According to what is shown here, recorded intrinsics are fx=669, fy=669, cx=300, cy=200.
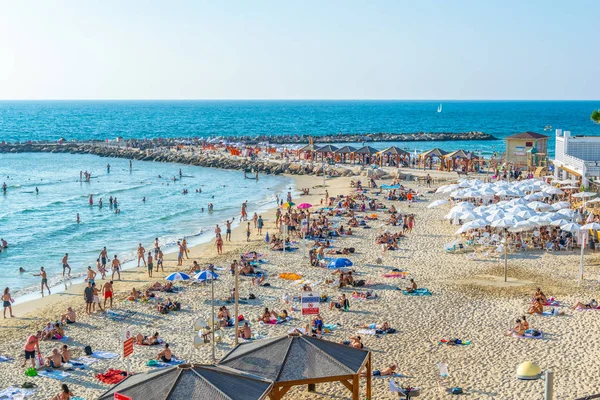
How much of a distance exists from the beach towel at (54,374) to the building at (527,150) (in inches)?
1392

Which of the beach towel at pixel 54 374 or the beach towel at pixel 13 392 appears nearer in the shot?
the beach towel at pixel 13 392

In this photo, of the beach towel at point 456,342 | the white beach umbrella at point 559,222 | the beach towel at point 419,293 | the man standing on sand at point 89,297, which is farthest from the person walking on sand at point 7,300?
the white beach umbrella at point 559,222

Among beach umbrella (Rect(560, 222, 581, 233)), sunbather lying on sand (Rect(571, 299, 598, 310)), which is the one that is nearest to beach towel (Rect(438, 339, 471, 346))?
sunbather lying on sand (Rect(571, 299, 598, 310))

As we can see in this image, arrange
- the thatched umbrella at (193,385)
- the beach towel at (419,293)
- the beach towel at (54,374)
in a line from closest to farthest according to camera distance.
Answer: the thatched umbrella at (193,385) → the beach towel at (54,374) → the beach towel at (419,293)

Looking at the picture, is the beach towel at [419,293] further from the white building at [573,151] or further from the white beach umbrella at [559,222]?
the white building at [573,151]

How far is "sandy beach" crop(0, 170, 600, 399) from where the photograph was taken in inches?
507

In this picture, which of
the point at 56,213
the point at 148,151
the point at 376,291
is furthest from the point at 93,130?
the point at 376,291

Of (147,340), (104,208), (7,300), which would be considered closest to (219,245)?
(7,300)

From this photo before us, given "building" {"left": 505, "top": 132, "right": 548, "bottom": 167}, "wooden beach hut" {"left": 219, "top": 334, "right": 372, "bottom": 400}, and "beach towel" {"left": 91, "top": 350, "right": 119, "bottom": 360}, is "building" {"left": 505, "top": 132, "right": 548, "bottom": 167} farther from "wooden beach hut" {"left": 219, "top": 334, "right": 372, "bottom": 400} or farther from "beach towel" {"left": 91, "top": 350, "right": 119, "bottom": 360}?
"wooden beach hut" {"left": 219, "top": 334, "right": 372, "bottom": 400}

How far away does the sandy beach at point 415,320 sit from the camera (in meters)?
12.9

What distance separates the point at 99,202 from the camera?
129 feet

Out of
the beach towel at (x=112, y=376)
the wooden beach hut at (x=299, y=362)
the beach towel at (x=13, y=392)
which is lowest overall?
the beach towel at (x=13, y=392)

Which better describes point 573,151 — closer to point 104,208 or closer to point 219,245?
point 219,245

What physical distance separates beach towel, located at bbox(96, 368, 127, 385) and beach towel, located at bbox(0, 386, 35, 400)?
50.5 inches
